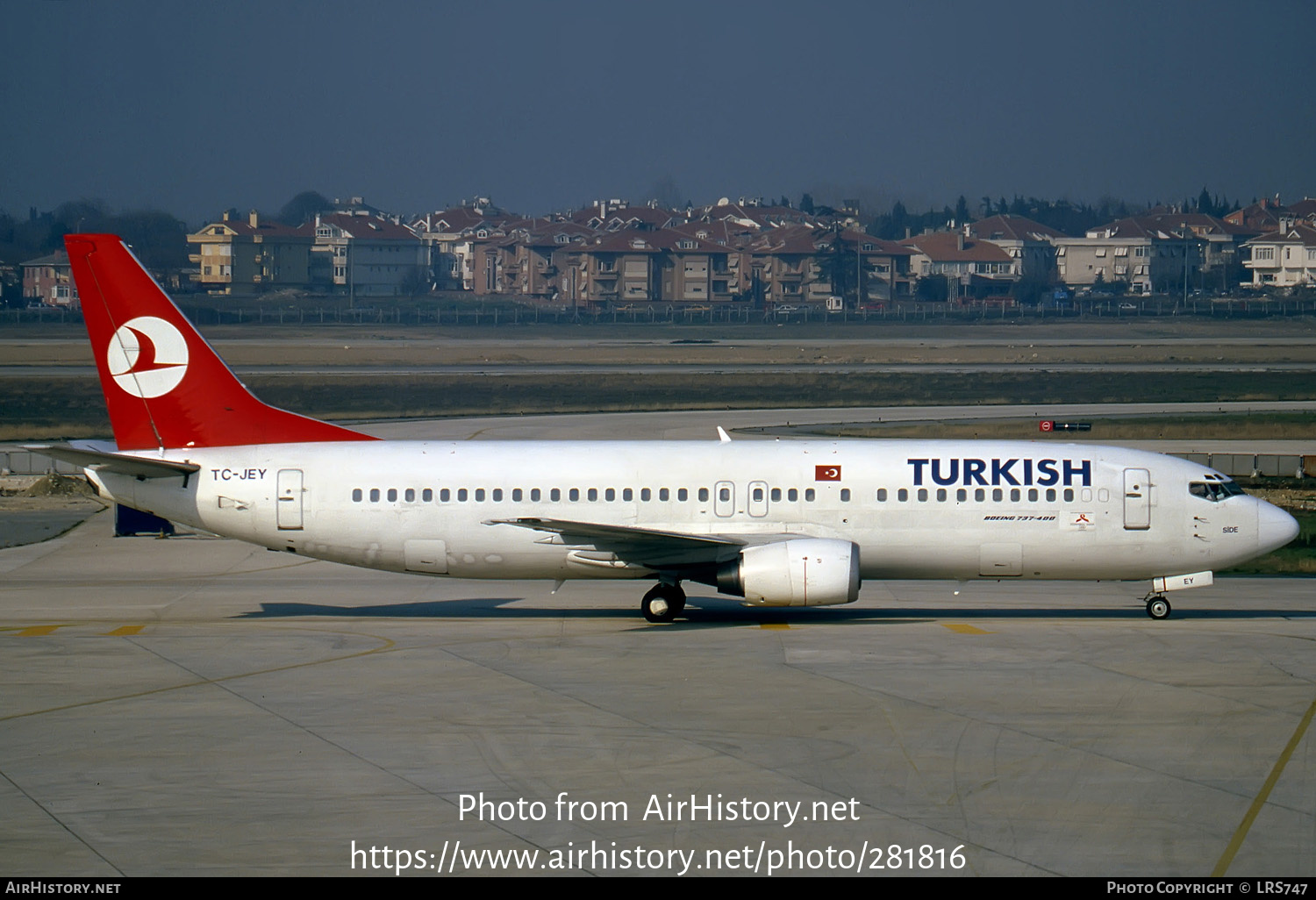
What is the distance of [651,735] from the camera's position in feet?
69.0

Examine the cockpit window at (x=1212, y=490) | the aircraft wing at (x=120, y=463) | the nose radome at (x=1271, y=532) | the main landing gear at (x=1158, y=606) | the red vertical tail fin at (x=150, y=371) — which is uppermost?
the red vertical tail fin at (x=150, y=371)

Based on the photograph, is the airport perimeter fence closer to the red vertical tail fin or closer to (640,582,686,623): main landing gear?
the red vertical tail fin

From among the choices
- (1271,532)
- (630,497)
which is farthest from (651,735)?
(1271,532)

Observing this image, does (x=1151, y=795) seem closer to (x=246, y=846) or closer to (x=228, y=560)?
(x=246, y=846)

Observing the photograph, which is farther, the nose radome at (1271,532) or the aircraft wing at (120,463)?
the nose radome at (1271,532)

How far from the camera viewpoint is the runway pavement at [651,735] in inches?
644

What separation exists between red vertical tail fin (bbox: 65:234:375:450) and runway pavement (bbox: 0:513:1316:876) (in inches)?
163

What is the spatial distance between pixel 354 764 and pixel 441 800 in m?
2.17

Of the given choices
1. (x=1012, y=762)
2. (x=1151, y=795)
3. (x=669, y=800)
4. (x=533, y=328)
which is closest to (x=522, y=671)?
(x=669, y=800)

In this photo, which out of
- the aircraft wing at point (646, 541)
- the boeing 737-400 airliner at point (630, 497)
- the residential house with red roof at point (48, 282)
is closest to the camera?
the aircraft wing at point (646, 541)

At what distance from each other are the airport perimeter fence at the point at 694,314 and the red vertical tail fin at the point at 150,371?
125 meters

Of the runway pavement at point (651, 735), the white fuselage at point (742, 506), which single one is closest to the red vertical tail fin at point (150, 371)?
the white fuselage at point (742, 506)

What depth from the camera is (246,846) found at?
16.3 metres

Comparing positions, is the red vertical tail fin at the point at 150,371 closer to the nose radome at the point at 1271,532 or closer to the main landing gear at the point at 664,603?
the main landing gear at the point at 664,603
